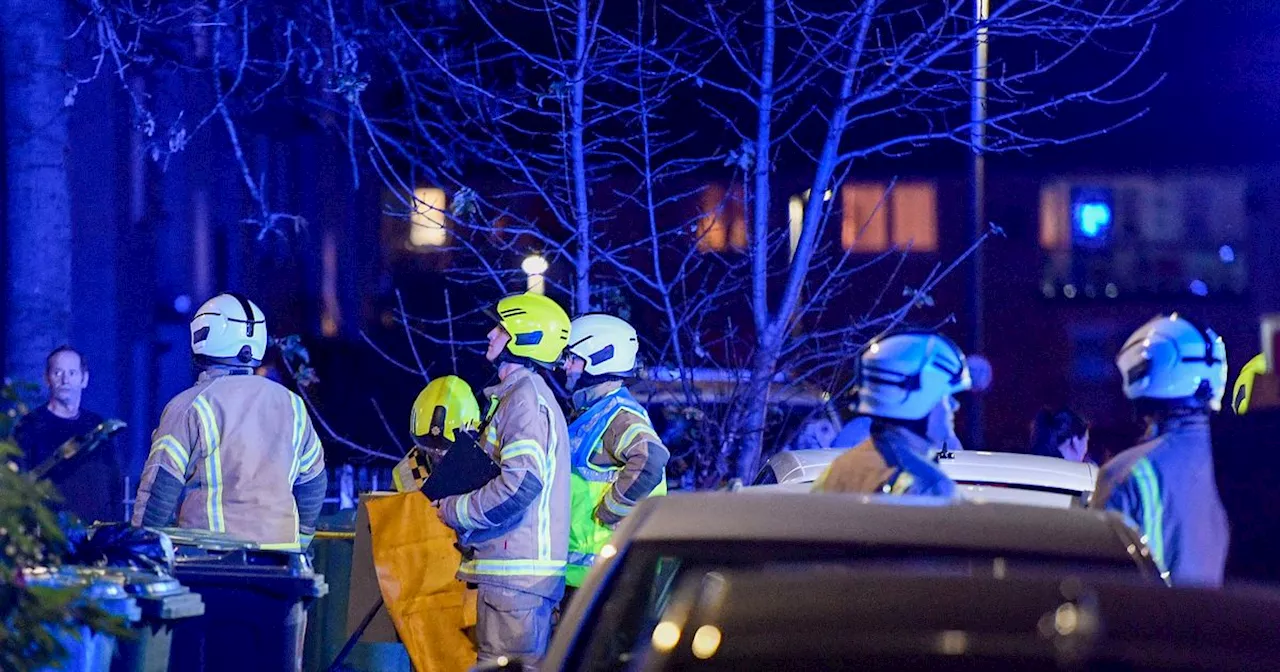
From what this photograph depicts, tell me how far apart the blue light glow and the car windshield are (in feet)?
65.4

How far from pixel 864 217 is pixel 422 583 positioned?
18.1 m

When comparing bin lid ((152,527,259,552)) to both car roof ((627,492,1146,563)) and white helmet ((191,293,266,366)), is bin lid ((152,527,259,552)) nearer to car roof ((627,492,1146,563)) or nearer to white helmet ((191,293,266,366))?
white helmet ((191,293,266,366))

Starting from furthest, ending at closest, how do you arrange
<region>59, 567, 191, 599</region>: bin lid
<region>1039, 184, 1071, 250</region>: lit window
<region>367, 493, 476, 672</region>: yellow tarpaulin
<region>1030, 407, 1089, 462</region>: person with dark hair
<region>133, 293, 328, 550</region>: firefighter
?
<region>1039, 184, 1071, 250</region>: lit window → <region>1030, 407, 1089, 462</region>: person with dark hair → <region>367, 493, 476, 672</region>: yellow tarpaulin → <region>133, 293, 328, 550</region>: firefighter → <region>59, 567, 191, 599</region>: bin lid

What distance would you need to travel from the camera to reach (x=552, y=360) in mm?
7484

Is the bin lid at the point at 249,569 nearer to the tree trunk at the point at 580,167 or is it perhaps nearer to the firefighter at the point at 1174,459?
the firefighter at the point at 1174,459

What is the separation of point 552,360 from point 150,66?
9.00 m

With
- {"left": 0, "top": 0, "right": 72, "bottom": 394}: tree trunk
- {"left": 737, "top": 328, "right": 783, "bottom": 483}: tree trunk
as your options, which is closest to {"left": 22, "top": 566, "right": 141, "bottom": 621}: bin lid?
{"left": 737, "top": 328, "right": 783, "bottom": 483}: tree trunk

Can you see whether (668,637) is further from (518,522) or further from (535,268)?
(535,268)

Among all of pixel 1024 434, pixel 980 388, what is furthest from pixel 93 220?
pixel 1024 434

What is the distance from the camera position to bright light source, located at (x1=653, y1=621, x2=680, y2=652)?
283cm

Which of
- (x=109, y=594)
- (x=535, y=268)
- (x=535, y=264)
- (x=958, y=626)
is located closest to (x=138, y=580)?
(x=109, y=594)

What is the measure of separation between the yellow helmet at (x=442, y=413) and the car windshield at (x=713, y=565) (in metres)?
4.13

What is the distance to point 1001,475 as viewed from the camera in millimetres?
7184

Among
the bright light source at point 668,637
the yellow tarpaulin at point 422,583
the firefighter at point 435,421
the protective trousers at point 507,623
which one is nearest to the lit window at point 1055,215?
the firefighter at point 435,421
